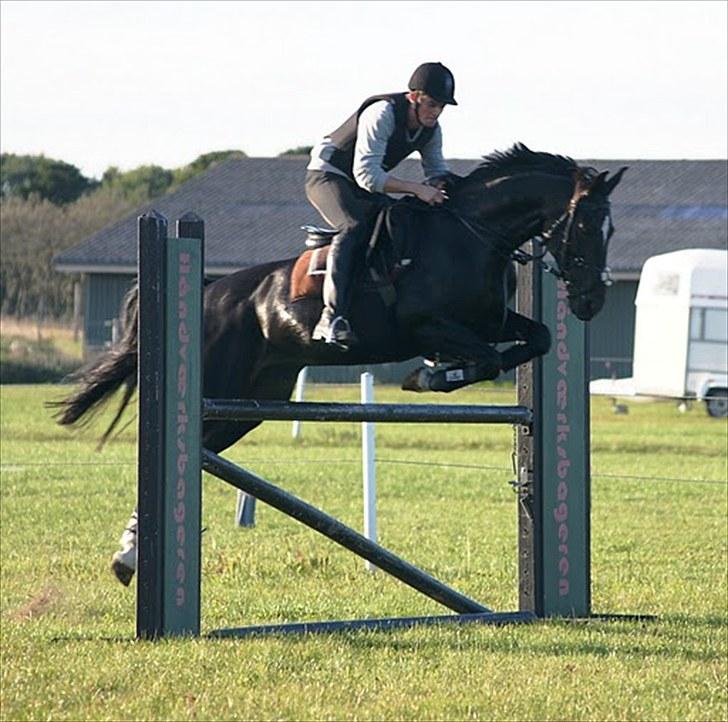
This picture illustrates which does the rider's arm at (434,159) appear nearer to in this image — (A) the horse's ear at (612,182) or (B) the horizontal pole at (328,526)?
(A) the horse's ear at (612,182)

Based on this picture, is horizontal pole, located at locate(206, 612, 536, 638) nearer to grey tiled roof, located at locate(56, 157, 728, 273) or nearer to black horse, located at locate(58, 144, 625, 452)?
black horse, located at locate(58, 144, 625, 452)

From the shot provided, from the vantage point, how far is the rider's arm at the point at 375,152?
864cm

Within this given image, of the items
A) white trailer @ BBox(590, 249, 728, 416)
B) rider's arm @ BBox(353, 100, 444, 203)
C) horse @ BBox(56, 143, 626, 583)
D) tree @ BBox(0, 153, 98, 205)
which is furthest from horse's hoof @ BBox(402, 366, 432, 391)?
tree @ BBox(0, 153, 98, 205)

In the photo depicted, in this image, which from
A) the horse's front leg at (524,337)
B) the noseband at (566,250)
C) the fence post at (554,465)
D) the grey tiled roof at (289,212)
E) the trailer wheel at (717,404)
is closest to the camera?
the noseband at (566,250)

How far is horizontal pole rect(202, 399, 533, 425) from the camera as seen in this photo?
844cm

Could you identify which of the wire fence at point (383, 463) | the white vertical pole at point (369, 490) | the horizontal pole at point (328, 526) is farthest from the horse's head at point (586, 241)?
the wire fence at point (383, 463)

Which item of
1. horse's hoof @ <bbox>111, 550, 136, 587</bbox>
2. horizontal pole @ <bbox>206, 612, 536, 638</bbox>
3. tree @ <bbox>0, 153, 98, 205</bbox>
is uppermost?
tree @ <bbox>0, 153, 98, 205</bbox>

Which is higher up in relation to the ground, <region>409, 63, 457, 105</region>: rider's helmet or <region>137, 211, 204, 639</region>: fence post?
<region>409, 63, 457, 105</region>: rider's helmet

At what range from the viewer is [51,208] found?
64812 mm

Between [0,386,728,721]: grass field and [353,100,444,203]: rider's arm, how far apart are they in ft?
7.02

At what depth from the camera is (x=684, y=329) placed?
31969mm

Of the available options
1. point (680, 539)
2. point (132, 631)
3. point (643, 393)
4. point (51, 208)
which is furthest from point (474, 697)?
point (51, 208)

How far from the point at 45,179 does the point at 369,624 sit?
242 feet

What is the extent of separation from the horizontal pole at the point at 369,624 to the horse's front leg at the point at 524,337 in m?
1.27
